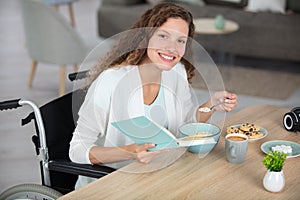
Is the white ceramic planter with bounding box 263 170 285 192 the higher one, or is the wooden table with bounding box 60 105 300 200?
the white ceramic planter with bounding box 263 170 285 192

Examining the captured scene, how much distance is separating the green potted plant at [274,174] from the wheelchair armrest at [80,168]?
500mm

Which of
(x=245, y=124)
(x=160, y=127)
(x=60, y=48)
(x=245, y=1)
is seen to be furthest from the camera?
(x=245, y=1)

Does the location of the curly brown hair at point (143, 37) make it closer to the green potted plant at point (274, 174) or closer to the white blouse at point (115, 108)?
the white blouse at point (115, 108)

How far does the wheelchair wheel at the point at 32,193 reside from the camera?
1.91 metres

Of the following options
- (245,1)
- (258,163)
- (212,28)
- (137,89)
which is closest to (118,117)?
(137,89)

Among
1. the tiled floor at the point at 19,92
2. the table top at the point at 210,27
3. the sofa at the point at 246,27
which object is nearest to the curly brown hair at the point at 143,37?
the tiled floor at the point at 19,92

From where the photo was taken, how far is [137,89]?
1.92m

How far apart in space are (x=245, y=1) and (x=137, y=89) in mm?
3831

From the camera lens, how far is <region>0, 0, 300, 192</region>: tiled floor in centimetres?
342

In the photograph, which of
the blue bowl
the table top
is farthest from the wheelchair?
the table top

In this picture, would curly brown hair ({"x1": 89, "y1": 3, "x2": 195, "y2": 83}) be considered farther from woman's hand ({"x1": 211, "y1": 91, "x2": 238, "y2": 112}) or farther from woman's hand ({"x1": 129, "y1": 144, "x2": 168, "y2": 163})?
woman's hand ({"x1": 129, "y1": 144, "x2": 168, "y2": 163})

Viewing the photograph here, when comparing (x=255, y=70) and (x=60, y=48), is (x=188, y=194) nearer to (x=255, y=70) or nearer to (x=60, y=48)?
(x=60, y=48)

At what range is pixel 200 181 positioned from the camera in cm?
173

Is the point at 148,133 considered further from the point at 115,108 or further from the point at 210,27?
the point at 210,27
